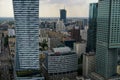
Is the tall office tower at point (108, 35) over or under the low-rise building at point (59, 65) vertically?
over

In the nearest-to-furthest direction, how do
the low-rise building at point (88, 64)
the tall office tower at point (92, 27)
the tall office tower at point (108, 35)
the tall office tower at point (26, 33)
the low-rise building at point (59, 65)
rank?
the tall office tower at point (108, 35), the tall office tower at point (26, 33), the low-rise building at point (59, 65), the low-rise building at point (88, 64), the tall office tower at point (92, 27)

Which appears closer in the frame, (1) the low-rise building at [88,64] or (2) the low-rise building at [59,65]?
(2) the low-rise building at [59,65]

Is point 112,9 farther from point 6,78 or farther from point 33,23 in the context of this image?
point 6,78

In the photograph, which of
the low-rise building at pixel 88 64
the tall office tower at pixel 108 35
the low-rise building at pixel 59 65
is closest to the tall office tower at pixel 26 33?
the low-rise building at pixel 59 65

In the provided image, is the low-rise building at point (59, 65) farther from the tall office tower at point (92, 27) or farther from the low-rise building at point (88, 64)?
the tall office tower at point (92, 27)

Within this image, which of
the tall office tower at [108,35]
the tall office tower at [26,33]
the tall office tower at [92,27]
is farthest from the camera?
the tall office tower at [92,27]

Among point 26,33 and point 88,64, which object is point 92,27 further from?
point 26,33
